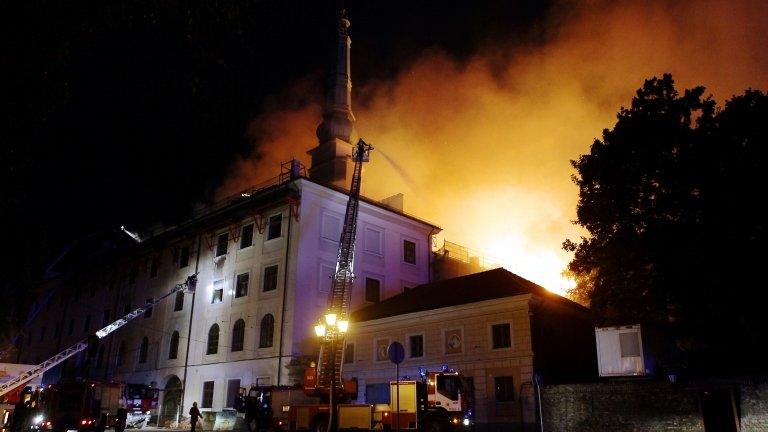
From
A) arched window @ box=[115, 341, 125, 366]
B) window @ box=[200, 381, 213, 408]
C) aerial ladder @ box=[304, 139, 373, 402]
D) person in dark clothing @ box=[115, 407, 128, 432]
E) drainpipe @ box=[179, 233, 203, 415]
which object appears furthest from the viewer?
arched window @ box=[115, 341, 125, 366]

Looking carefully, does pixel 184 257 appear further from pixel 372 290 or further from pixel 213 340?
pixel 372 290

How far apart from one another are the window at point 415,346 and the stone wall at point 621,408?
9359 mm

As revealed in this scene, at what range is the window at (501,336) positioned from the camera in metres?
27.8

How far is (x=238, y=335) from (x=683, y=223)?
90.8ft

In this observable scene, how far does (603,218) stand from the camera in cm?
2478

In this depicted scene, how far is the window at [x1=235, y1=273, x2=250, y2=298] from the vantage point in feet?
128

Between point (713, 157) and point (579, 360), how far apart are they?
1329 cm

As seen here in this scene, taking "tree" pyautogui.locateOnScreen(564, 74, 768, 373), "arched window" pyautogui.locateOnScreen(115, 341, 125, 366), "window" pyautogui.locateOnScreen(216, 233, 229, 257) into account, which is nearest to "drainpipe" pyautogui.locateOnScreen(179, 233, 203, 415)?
"window" pyautogui.locateOnScreen(216, 233, 229, 257)

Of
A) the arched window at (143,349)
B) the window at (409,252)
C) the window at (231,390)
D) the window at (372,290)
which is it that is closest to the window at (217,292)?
the window at (231,390)

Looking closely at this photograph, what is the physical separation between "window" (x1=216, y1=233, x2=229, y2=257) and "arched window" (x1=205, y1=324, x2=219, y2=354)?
5271mm

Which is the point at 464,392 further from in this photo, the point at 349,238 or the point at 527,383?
the point at 349,238

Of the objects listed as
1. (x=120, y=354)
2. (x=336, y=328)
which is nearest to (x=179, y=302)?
(x=120, y=354)

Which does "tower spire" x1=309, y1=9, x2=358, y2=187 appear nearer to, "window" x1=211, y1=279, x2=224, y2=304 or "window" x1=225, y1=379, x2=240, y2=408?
"window" x1=211, y1=279, x2=224, y2=304

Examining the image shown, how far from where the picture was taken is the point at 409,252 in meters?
43.9
